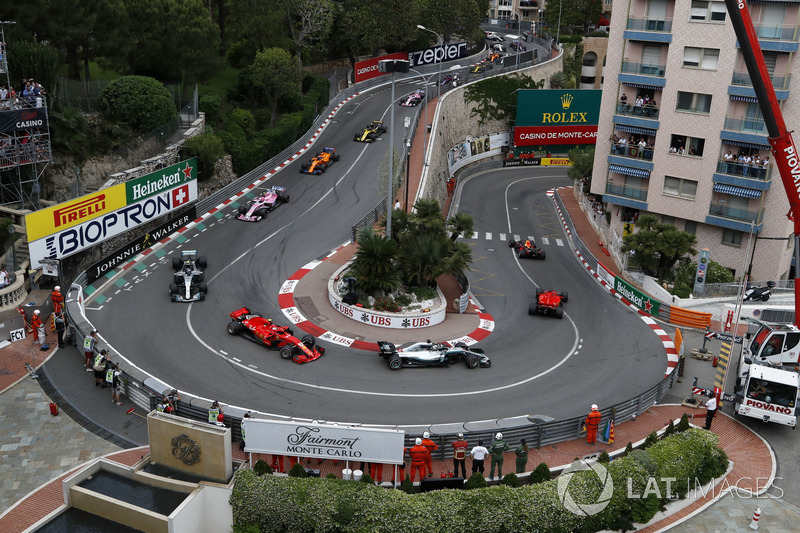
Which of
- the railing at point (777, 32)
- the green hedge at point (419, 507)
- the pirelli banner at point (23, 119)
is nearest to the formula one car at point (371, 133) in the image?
the pirelli banner at point (23, 119)

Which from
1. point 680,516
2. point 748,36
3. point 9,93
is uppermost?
point 748,36

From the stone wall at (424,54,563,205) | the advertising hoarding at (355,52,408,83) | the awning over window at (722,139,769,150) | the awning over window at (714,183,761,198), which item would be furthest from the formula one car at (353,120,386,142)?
the awning over window at (722,139,769,150)

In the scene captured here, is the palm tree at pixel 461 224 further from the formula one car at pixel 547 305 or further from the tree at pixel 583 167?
Answer: the tree at pixel 583 167

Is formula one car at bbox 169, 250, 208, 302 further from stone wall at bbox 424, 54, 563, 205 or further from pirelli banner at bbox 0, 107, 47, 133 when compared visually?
stone wall at bbox 424, 54, 563, 205

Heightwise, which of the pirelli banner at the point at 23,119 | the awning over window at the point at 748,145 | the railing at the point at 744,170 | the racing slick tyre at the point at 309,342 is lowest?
the racing slick tyre at the point at 309,342

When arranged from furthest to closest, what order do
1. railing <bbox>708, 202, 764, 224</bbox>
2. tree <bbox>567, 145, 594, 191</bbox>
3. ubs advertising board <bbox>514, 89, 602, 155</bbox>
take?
ubs advertising board <bbox>514, 89, 602, 155</bbox> < tree <bbox>567, 145, 594, 191</bbox> < railing <bbox>708, 202, 764, 224</bbox>

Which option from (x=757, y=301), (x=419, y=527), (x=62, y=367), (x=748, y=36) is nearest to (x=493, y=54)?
(x=757, y=301)

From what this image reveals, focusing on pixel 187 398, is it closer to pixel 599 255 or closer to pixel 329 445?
pixel 329 445
